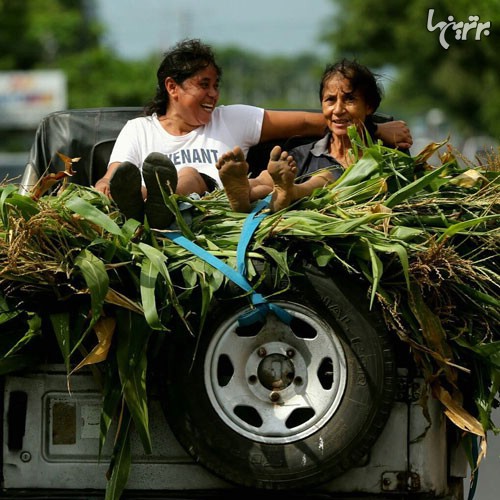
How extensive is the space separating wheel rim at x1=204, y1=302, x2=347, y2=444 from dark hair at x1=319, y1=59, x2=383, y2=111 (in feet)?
6.57

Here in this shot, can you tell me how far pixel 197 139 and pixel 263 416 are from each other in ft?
7.71

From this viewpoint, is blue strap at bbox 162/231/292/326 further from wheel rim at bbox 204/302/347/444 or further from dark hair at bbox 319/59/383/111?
dark hair at bbox 319/59/383/111

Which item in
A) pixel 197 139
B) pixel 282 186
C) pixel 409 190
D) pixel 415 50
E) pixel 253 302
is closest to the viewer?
pixel 253 302

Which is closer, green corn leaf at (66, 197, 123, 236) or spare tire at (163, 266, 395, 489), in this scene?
spare tire at (163, 266, 395, 489)

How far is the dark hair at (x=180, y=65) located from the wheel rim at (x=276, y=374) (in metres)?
2.41

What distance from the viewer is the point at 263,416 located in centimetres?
426

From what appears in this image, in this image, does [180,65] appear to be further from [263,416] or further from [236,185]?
[263,416]

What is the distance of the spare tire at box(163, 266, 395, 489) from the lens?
420 cm

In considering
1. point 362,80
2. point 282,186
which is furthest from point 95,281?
point 362,80

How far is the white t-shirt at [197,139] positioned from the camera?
241 inches

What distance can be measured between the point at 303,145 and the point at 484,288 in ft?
6.50

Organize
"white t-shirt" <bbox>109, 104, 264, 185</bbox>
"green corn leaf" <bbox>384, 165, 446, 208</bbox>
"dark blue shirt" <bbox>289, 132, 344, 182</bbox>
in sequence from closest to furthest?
"green corn leaf" <bbox>384, 165, 446, 208</bbox> < "dark blue shirt" <bbox>289, 132, 344, 182</bbox> < "white t-shirt" <bbox>109, 104, 264, 185</bbox>

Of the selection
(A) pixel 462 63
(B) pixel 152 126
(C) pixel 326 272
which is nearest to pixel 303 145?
(B) pixel 152 126

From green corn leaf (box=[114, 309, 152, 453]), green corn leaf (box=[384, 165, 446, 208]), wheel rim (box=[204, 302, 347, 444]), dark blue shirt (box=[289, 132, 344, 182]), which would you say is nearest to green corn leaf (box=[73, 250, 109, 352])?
green corn leaf (box=[114, 309, 152, 453])
